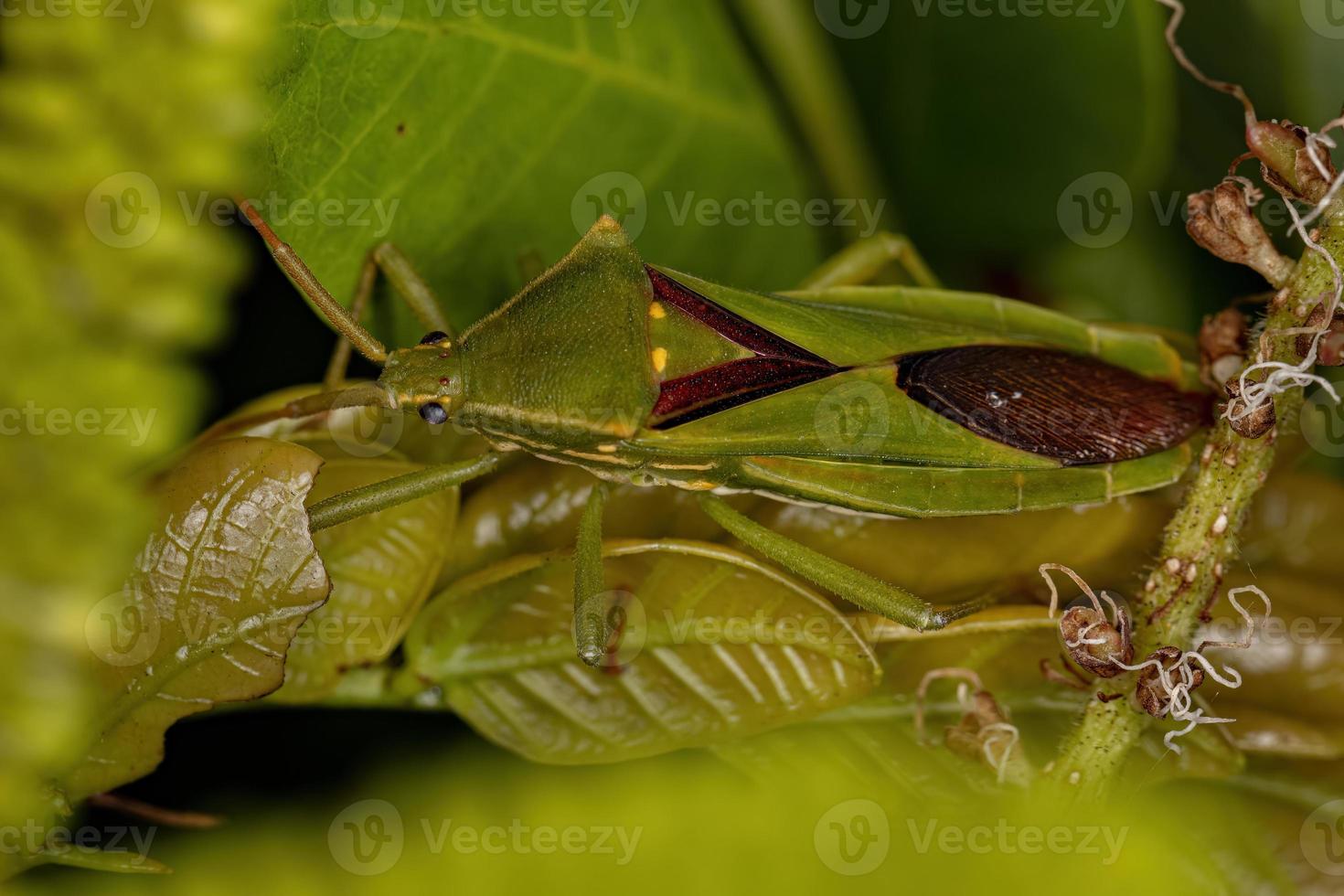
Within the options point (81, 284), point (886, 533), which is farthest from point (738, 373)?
point (81, 284)

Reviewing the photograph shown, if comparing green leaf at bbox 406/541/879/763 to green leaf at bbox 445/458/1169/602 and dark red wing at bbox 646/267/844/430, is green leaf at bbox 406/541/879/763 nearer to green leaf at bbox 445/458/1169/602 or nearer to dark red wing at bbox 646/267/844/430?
green leaf at bbox 445/458/1169/602

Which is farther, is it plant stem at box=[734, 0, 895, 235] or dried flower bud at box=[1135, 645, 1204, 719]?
A: plant stem at box=[734, 0, 895, 235]

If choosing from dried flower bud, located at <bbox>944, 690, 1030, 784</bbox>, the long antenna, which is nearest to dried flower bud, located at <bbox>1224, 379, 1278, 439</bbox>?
dried flower bud, located at <bbox>944, 690, 1030, 784</bbox>

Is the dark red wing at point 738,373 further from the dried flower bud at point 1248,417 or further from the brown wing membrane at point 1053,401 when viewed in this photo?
the dried flower bud at point 1248,417

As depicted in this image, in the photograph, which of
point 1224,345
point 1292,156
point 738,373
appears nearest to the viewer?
point 1292,156

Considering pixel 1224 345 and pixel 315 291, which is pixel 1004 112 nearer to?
pixel 1224 345

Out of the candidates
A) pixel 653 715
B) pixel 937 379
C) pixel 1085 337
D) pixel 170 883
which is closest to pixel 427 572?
pixel 653 715

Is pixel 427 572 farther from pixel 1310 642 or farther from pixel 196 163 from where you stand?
pixel 1310 642
